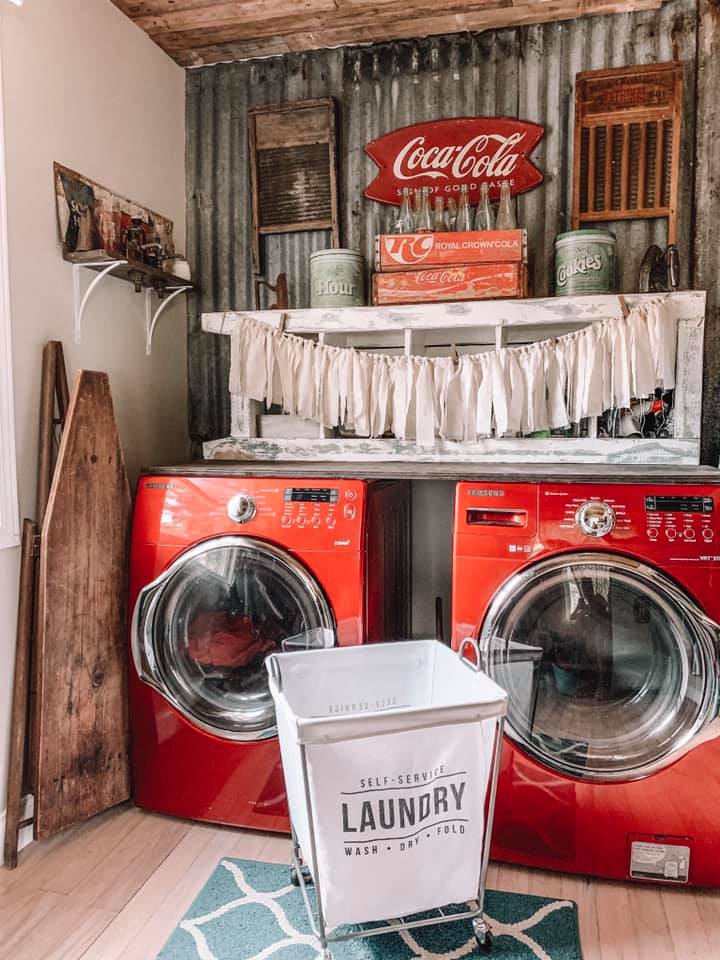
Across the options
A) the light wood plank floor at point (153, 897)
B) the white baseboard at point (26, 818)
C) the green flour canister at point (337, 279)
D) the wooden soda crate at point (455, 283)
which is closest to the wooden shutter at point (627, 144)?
the wooden soda crate at point (455, 283)

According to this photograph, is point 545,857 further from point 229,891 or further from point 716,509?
point 716,509

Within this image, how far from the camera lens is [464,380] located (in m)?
2.51

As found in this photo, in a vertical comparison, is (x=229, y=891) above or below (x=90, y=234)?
below

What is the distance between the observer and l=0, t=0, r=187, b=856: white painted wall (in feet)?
6.86

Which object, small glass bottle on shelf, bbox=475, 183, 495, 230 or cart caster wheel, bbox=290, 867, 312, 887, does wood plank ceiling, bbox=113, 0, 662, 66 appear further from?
cart caster wheel, bbox=290, 867, 312, 887

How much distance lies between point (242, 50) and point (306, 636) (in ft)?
7.77

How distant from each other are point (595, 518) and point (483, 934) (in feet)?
3.52

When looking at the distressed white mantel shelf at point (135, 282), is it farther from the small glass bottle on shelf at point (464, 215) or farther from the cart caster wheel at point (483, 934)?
the cart caster wheel at point (483, 934)

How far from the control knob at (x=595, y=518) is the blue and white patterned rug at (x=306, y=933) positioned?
0.99 metres

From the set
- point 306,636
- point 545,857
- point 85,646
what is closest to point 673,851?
point 545,857

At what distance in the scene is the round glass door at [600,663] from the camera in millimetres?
1886

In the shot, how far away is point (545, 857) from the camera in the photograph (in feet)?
6.49

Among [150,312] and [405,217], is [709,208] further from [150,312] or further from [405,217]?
[150,312]

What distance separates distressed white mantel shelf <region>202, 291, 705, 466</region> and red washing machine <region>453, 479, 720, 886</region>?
0.45 m
